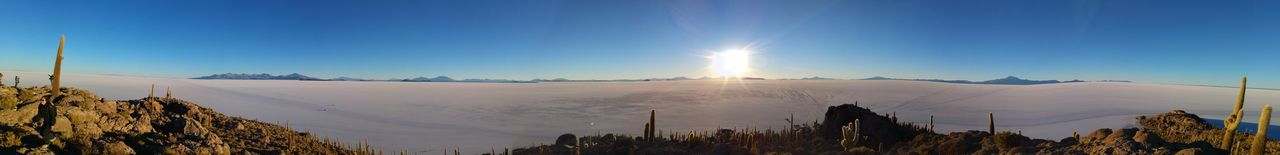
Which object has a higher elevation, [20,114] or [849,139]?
[20,114]

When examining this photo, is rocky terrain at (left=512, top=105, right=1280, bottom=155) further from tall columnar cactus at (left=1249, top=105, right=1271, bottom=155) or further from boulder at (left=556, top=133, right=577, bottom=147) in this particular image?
tall columnar cactus at (left=1249, top=105, right=1271, bottom=155)

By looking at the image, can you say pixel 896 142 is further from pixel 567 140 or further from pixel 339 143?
pixel 339 143

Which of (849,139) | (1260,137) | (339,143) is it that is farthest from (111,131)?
(1260,137)

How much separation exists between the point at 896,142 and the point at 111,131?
18.3 meters

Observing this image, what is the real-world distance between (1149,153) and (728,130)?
10427 millimetres

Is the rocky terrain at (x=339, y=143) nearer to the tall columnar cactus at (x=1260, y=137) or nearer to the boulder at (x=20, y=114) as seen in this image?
the boulder at (x=20, y=114)

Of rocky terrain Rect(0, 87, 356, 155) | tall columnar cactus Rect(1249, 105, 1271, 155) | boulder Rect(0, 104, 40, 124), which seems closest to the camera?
rocky terrain Rect(0, 87, 356, 155)

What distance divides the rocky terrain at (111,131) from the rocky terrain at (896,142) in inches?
252

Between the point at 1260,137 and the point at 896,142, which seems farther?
the point at 896,142

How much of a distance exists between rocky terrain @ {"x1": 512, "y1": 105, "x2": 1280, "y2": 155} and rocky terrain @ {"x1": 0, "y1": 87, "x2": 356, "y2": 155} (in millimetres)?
6398

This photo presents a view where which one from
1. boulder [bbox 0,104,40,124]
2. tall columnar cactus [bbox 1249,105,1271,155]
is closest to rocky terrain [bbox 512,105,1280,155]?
tall columnar cactus [bbox 1249,105,1271,155]

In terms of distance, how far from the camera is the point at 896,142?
15742mm

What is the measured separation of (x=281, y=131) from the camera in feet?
48.0

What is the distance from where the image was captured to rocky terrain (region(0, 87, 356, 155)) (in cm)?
792
